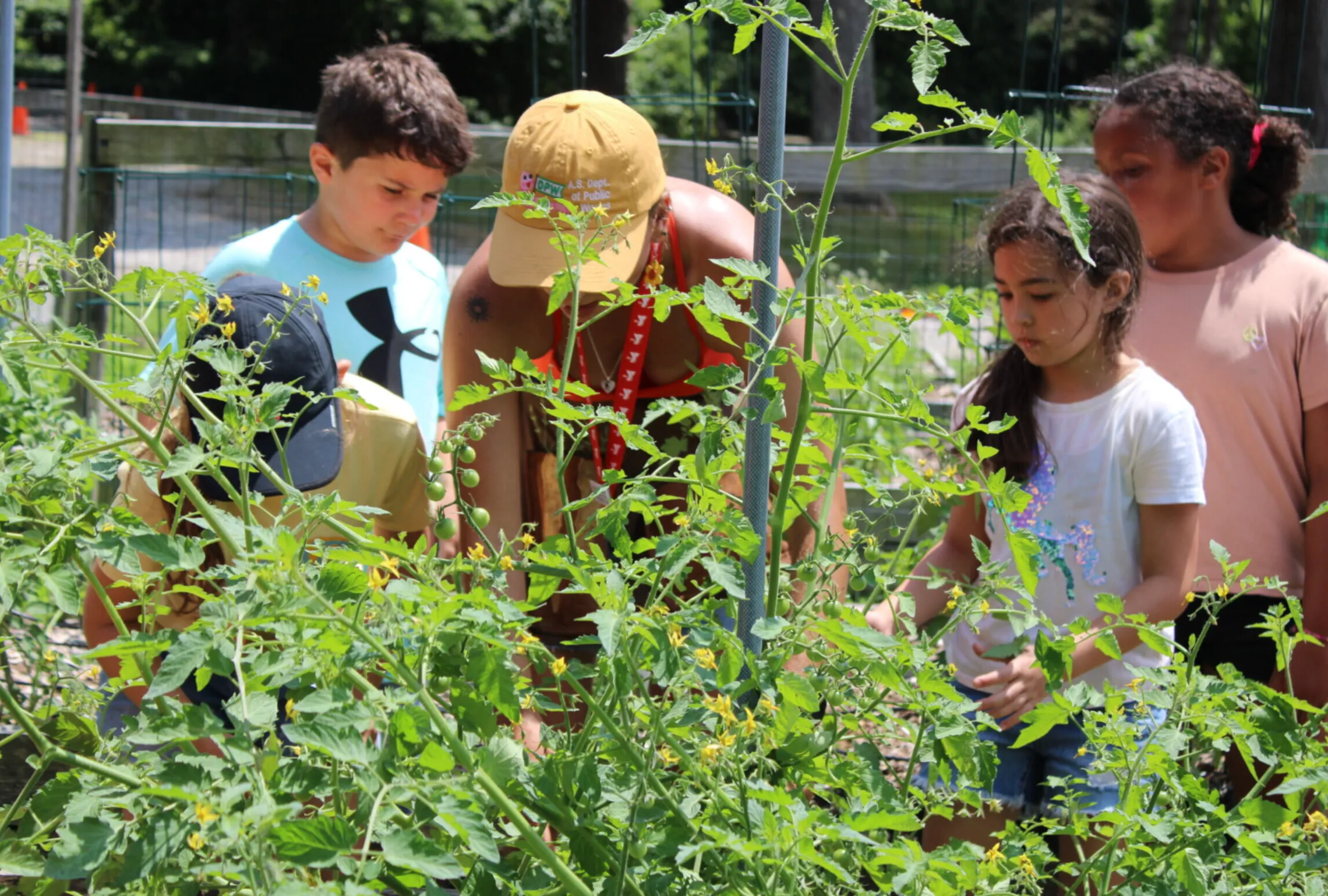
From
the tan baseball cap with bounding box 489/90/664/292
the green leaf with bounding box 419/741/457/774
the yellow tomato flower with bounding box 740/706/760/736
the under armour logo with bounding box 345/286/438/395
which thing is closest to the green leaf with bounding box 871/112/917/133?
the yellow tomato flower with bounding box 740/706/760/736

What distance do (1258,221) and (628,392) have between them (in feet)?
4.60

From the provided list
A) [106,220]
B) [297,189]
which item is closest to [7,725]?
[106,220]

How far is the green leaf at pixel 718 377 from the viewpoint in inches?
47.0

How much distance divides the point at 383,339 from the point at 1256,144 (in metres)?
1.80

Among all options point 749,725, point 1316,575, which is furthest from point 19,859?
point 1316,575

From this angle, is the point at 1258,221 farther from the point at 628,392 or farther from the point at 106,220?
the point at 106,220

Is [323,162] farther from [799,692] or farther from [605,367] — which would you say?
[799,692]

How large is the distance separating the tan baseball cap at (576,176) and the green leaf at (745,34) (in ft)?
2.73

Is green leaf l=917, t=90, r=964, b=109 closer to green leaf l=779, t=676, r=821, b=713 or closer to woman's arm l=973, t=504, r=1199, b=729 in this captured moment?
green leaf l=779, t=676, r=821, b=713

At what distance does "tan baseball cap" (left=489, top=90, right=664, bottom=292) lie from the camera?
2.03 m

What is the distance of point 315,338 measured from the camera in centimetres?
188

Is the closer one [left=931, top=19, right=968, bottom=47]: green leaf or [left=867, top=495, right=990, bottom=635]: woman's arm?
[left=931, top=19, right=968, bottom=47]: green leaf

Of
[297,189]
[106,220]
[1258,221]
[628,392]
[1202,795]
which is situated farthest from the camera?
[297,189]

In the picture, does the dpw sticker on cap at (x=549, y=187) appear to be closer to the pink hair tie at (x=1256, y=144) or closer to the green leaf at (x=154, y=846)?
the green leaf at (x=154, y=846)
